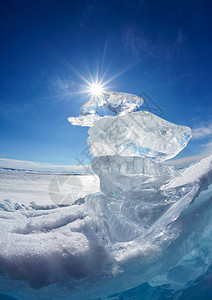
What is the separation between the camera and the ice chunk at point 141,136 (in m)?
1.83

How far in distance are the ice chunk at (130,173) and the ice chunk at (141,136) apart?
160 millimetres

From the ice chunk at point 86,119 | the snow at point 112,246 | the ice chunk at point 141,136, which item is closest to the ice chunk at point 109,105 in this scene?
the ice chunk at point 86,119

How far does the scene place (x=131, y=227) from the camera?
4.26 ft

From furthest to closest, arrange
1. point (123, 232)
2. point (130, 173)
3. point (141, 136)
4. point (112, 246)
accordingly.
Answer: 1. point (141, 136)
2. point (130, 173)
3. point (123, 232)
4. point (112, 246)

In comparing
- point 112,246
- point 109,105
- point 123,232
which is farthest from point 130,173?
point 109,105

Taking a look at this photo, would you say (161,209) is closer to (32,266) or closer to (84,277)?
(84,277)

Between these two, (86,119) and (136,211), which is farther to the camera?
(86,119)

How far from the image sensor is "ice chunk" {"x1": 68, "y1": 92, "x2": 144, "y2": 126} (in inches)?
85.6

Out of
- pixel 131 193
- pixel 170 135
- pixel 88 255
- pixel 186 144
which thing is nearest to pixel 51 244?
pixel 88 255

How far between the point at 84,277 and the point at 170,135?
5.26 ft

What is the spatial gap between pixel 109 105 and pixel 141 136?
0.76m

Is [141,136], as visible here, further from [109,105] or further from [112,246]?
[112,246]

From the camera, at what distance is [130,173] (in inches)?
67.4

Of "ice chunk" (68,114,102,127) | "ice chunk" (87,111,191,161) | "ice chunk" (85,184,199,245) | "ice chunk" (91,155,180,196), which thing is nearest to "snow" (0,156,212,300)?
"ice chunk" (85,184,199,245)
